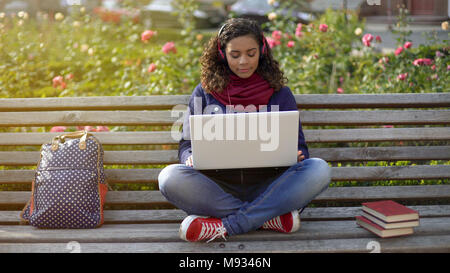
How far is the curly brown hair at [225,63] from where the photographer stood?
274cm

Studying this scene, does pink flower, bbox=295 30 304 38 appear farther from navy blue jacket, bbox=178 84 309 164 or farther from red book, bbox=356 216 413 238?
red book, bbox=356 216 413 238

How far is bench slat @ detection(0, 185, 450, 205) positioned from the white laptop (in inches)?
24.8

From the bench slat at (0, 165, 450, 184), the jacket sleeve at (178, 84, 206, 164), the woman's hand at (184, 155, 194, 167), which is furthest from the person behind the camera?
the bench slat at (0, 165, 450, 184)

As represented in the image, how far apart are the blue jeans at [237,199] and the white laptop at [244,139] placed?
0.08 meters

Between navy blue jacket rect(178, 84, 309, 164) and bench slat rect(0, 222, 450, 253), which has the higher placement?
navy blue jacket rect(178, 84, 309, 164)

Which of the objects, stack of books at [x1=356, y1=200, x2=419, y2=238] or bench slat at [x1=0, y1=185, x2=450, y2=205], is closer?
stack of books at [x1=356, y1=200, x2=419, y2=238]

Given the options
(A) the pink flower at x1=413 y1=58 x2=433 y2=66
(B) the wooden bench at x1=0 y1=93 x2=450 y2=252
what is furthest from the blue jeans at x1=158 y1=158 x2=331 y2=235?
(A) the pink flower at x1=413 y1=58 x2=433 y2=66

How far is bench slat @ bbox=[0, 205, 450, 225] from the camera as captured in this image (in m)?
2.74

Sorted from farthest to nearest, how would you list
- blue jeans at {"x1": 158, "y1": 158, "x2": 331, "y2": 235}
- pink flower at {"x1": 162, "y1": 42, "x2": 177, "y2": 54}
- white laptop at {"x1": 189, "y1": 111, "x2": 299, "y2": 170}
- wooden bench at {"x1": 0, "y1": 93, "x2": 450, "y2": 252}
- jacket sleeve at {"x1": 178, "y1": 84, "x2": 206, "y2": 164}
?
pink flower at {"x1": 162, "y1": 42, "x2": 177, "y2": 54}
wooden bench at {"x1": 0, "y1": 93, "x2": 450, "y2": 252}
jacket sleeve at {"x1": 178, "y1": 84, "x2": 206, "y2": 164}
blue jeans at {"x1": 158, "y1": 158, "x2": 331, "y2": 235}
white laptop at {"x1": 189, "y1": 111, "x2": 299, "y2": 170}

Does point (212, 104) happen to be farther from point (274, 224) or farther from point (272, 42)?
point (272, 42)
